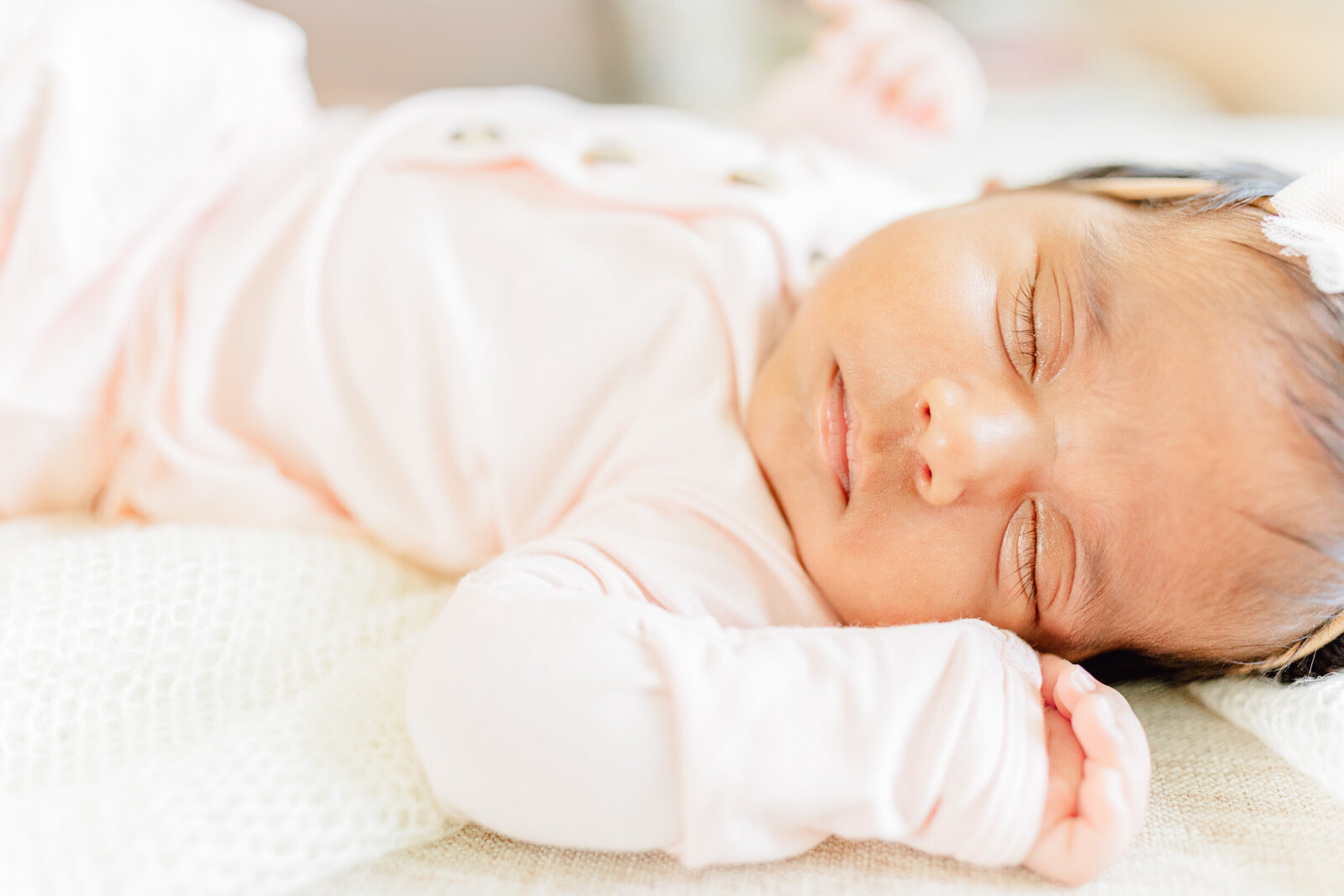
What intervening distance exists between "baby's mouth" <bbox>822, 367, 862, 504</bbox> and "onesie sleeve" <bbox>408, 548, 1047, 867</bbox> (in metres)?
0.19

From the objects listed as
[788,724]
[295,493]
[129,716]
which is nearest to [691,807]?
[788,724]

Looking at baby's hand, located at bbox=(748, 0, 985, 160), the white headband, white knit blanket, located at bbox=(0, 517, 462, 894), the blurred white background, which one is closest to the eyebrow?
the white headband

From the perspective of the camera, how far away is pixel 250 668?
2.80 ft

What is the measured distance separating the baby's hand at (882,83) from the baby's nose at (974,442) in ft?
2.85

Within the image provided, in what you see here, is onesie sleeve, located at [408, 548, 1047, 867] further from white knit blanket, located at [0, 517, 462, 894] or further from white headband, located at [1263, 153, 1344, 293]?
white headband, located at [1263, 153, 1344, 293]

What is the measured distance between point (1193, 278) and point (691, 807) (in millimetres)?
530

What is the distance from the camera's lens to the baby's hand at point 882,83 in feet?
5.02

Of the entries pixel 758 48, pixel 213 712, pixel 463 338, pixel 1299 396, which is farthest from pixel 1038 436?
pixel 758 48

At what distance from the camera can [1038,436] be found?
794 millimetres

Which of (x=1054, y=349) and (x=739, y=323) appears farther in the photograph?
(x=739, y=323)

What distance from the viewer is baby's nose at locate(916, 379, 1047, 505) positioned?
2.52 ft

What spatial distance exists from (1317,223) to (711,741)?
579 millimetres

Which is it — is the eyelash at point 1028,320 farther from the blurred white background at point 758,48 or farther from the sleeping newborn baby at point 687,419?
the blurred white background at point 758,48

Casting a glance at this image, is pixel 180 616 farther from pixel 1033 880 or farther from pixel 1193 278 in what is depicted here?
pixel 1193 278
